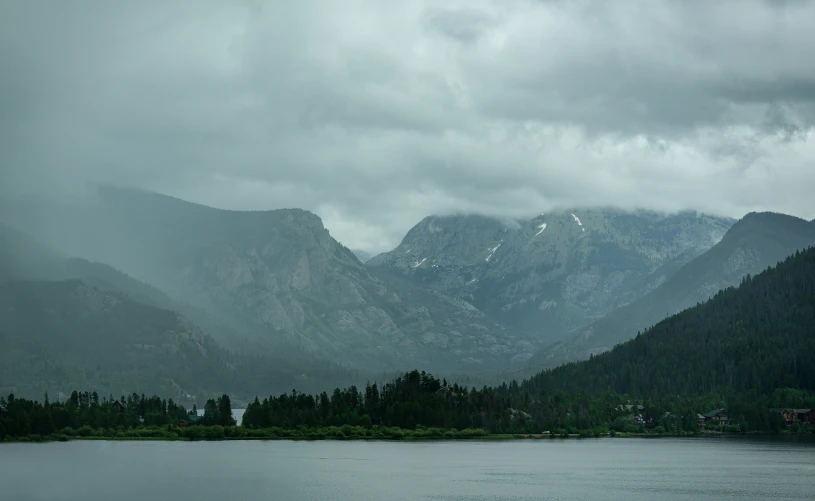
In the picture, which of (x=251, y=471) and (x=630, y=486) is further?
(x=251, y=471)

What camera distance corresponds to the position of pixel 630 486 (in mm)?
170875

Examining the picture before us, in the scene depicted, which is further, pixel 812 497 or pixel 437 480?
pixel 437 480

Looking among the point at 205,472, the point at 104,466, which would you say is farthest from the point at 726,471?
the point at 104,466

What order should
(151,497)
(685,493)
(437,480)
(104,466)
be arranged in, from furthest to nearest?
(104,466)
(437,480)
(685,493)
(151,497)

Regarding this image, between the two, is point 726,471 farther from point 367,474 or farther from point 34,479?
point 34,479

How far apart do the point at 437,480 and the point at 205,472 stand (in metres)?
42.4

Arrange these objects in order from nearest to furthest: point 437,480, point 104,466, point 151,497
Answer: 1. point 151,497
2. point 437,480
3. point 104,466

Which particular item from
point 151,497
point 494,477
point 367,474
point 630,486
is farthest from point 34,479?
point 630,486

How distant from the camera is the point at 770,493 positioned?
521 ft

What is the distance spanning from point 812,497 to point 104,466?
12380 centimetres

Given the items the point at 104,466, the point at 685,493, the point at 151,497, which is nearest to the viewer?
the point at 151,497

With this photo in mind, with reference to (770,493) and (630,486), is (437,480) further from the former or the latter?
(770,493)

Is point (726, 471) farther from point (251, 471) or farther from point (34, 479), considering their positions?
point (34, 479)

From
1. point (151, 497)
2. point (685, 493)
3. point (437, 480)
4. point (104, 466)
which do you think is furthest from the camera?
point (104, 466)
